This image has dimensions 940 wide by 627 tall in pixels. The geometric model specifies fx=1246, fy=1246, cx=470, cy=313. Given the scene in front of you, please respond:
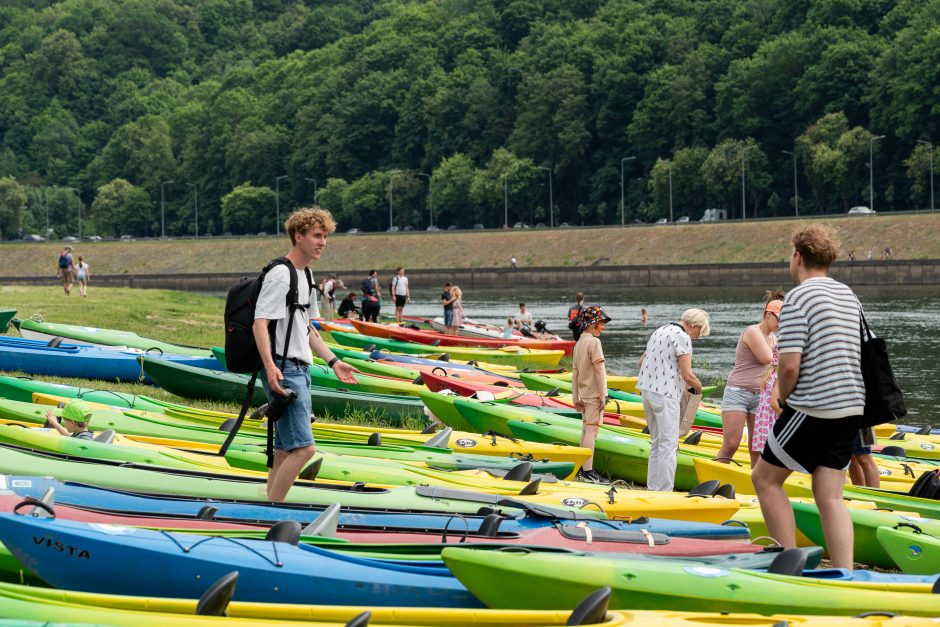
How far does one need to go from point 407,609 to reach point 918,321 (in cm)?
3411

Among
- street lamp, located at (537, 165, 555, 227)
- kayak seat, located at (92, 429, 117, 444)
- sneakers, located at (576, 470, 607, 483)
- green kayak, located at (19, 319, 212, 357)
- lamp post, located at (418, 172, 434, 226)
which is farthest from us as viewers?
lamp post, located at (418, 172, 434, 226)

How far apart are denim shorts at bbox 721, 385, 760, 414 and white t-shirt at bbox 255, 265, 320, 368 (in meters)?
4.06

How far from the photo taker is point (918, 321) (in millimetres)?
36781

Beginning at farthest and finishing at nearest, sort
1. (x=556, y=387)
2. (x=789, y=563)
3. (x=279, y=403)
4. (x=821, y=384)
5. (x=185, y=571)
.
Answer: (x=556, y=387) < (x=279, y=403) < (x=821, y=384) < (x=789, y=563) < (x=185, y=571)

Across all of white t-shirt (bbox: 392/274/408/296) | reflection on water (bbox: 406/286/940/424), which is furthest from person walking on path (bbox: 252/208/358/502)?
white t-shirt (bbox: 392/274/408/296)

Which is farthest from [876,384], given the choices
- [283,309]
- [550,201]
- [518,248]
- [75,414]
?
[550,201]

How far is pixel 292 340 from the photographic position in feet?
22.9

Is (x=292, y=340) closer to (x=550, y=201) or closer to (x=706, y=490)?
(x=706, y=490)

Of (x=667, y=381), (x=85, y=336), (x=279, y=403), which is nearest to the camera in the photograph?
(x=279, y=403)

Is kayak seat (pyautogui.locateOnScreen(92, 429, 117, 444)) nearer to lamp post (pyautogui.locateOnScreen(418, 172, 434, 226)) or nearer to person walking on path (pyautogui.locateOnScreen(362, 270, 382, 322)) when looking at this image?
person walking on path (pyautogui.locateOnScreen(362, 270, 382, 322))

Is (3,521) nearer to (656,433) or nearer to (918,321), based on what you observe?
(656,433)

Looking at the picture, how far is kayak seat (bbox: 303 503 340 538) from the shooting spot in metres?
6.61

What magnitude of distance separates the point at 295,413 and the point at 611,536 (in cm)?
189

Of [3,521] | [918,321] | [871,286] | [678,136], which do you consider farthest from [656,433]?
[678,136]
